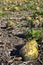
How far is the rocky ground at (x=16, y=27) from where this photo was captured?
527 cm

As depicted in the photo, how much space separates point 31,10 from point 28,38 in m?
3.57

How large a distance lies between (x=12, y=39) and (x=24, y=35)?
1.27ft

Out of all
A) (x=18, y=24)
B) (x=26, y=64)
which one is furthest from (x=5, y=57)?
(x=18, y=24)

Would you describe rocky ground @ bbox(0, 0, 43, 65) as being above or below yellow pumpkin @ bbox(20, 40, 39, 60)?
below

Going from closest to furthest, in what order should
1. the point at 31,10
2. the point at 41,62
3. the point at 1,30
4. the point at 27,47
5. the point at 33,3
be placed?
the point at 41,62, the point at 27,47, the point at 1,30, the point at 31,10, the point at 33,3

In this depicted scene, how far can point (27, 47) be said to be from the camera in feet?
17.9

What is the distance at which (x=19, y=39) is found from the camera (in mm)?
6316

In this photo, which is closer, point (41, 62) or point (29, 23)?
point (41, 62)

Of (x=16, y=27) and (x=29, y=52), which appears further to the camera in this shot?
(x=16, y=27)

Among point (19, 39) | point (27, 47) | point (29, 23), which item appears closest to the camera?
point (27, 47)

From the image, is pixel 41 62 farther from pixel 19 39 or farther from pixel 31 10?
pixel 31 10

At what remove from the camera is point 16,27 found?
23.6 feet

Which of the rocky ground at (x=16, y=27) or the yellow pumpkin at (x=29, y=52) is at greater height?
the yellow pumpkin at (x=29, y=52)

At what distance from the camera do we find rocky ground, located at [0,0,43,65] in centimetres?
527
